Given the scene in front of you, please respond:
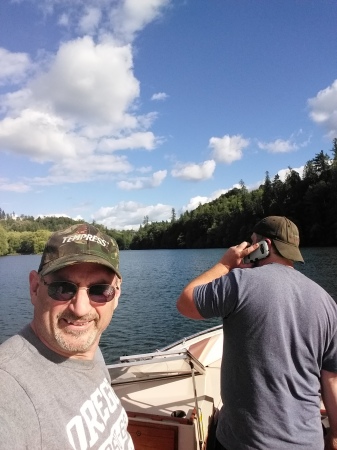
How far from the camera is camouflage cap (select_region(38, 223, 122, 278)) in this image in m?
1.52

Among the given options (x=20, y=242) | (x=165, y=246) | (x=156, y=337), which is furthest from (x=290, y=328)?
(x=20, y=242)

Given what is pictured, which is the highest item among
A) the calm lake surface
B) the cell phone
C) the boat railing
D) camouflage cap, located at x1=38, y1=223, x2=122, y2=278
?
camouflage cap, located at x1=38, y1=223, x2=122, y2=278

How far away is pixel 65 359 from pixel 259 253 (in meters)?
1.35

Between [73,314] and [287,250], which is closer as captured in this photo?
[73,314]

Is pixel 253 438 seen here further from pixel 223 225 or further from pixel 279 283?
pixel 223 225

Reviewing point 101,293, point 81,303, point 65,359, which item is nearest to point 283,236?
point 101,293

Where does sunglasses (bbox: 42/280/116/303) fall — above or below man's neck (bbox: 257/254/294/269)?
below

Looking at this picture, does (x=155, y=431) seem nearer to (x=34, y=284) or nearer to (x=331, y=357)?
(x=331, y=357)

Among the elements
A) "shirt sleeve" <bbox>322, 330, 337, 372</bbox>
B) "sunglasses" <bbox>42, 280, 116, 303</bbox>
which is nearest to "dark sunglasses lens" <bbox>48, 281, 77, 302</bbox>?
"sunglasses" <bbox>42, 280, 116, 303</bbox>

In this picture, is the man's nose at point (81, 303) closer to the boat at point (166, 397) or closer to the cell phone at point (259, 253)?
the cell phone at point (259, 253)

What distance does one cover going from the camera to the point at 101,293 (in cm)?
166

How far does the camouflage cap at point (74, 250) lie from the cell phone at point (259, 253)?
100cm

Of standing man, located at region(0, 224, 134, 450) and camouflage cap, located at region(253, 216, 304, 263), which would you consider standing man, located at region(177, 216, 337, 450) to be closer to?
camouflage cap, located at region(253, 216, 304, 263)

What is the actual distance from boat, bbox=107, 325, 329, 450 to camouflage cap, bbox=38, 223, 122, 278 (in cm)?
212
